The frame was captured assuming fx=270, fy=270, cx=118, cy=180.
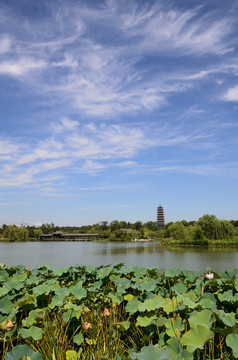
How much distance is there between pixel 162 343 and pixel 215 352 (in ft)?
1.06

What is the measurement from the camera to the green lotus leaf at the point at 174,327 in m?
1.62

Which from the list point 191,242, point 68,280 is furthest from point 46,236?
point 68,280

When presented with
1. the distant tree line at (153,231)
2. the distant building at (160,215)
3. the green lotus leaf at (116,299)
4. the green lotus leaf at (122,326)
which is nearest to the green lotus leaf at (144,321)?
the green lotus leaf at (122,326)

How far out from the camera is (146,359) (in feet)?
4.13

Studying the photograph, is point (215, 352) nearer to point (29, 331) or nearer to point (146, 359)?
point (146, 359)

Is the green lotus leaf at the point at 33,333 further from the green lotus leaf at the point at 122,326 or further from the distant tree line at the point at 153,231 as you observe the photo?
the distant tree line at the point at 153,231

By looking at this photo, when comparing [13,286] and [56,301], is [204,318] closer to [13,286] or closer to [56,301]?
[56,301]

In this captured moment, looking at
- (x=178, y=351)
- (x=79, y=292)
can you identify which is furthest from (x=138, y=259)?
(x=178, y=351)

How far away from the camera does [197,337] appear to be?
1.38 metres

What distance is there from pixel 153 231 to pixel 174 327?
76844 millimetres

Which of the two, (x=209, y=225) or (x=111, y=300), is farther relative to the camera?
(x=209, y=225)

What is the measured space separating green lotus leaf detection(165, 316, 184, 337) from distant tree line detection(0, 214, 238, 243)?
38362 millimetres

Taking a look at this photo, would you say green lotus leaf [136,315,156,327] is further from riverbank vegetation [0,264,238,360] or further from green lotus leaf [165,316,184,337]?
green lotus leaf [165,316,184,337]

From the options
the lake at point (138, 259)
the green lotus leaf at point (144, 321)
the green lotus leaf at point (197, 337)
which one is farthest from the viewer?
the lake at point (138, 259)
